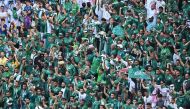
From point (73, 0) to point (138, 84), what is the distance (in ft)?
21.2

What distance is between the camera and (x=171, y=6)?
33750 mm

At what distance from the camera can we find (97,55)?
31.9m

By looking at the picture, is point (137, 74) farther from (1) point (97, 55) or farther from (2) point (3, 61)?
(2) point (3, 61)

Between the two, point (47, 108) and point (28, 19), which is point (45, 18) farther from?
point (47, 108)

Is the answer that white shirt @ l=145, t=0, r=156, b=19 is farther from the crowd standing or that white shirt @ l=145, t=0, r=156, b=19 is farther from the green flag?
the green flag

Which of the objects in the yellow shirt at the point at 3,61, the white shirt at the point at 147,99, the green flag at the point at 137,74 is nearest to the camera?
the white shirt at the point at 147,99

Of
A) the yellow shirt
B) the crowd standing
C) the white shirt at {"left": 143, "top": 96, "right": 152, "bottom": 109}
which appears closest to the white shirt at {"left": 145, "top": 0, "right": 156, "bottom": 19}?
the crowd standing

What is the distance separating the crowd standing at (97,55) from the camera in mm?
30031

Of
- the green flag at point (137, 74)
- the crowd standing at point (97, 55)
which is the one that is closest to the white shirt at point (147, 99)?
the crowd standing at point (97, 55)

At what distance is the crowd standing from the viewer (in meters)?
30.0

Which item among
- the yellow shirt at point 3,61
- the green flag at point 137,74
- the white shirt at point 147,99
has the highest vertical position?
the green flag at point 137,74

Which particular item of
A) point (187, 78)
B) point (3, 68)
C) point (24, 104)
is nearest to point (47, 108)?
point (24, 104)

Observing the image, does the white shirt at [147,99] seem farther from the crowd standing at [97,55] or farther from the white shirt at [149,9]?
the white shirt at [149,9]

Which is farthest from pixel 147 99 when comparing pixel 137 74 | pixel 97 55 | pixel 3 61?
pixel 3 61
